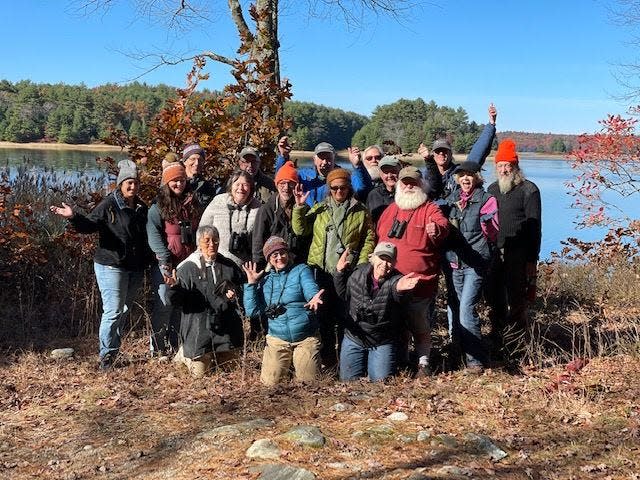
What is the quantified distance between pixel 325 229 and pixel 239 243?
2.86ft

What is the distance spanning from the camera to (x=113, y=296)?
5695 millimetres

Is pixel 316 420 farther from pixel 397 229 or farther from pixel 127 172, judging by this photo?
pixel 127 172

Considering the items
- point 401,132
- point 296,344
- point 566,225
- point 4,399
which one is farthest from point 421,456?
point 566,225

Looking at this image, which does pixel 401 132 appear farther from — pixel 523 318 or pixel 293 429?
pixel 293 429

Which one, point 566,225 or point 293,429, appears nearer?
point 293,429

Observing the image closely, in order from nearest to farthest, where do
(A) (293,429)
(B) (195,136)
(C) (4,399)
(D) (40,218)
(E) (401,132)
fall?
(A) (293,429), (C) (4,399), (B) (195,136), (D) (40,218), (E) (401,132)

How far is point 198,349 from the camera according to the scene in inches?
A: 226

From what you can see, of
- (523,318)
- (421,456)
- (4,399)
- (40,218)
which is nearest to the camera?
(421,456)

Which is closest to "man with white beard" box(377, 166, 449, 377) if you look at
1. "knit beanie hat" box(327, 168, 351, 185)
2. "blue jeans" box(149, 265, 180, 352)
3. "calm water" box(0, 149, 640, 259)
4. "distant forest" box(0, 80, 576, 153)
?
"knit beanie hat" box(327, 168, 351, 185)

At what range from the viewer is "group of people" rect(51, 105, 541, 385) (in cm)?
537

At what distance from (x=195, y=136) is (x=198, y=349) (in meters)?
2.52

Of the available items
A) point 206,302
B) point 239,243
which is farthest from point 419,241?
point 206,302

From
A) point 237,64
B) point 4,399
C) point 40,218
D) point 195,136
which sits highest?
point 237,64

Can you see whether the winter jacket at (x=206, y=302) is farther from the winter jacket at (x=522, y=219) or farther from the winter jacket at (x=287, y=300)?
the winter jacket at (x=522, y=219)
